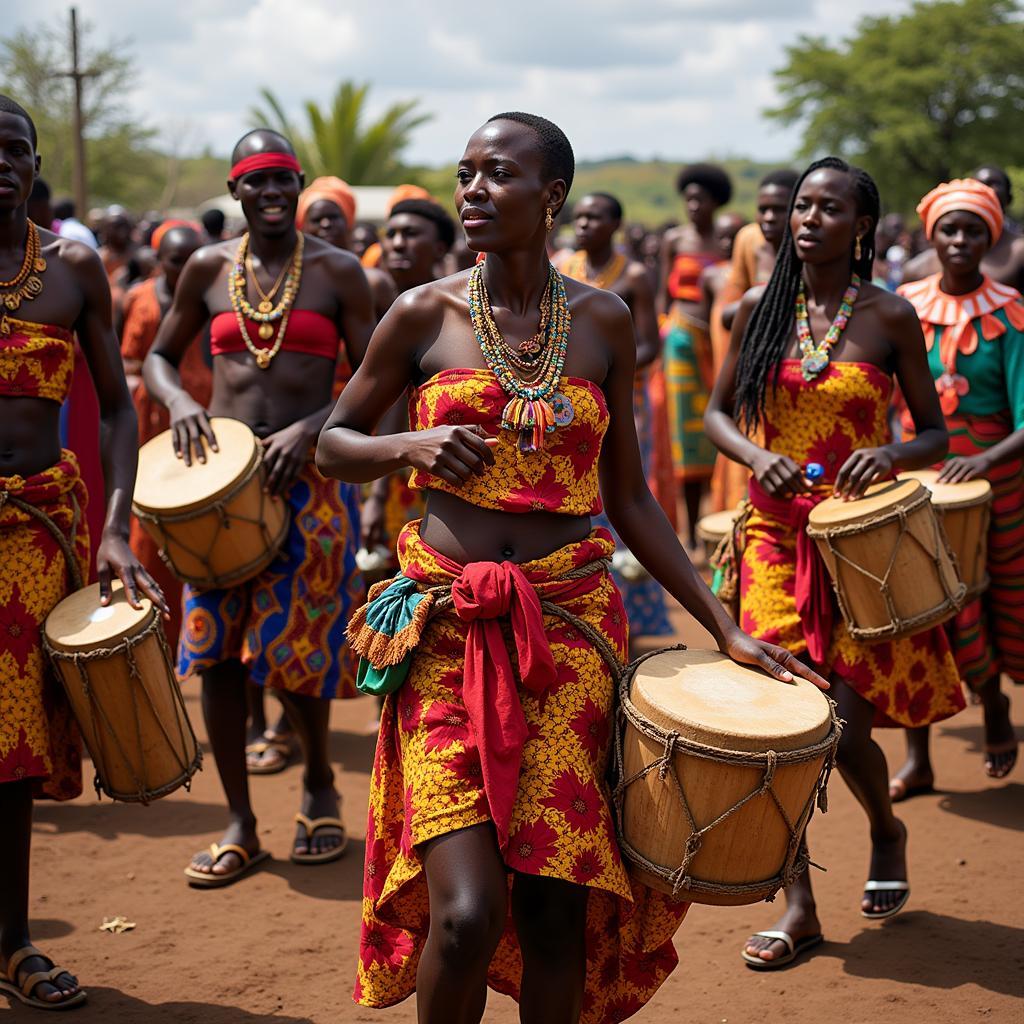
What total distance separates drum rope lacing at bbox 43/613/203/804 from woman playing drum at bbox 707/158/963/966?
5.83 feet

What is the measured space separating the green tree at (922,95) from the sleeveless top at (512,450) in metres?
43.8

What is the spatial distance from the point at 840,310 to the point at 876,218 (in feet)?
1.21

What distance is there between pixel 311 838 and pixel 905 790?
2.45 metres

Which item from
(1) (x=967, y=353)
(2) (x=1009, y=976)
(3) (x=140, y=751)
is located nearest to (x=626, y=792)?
(3) (x=140, y=751)

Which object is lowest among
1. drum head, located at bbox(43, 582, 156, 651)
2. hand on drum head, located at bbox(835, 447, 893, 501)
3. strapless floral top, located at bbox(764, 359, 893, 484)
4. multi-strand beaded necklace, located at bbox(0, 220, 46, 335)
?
drum head, located at bbox(43, 582, 156, 651)

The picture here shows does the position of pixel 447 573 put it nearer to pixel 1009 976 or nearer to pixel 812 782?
pixel 812 782

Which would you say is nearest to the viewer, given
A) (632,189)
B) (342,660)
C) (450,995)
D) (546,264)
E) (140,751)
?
(450,995)

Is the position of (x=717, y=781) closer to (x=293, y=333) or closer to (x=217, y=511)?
(x=217, y=511)

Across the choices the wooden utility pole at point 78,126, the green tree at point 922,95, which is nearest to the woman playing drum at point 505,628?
the wooden utility pole at point 78,126

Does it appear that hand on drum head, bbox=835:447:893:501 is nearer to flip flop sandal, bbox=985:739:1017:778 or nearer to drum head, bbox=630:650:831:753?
drum head, bbox=630:650:831:753

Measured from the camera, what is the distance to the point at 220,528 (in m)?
5.12

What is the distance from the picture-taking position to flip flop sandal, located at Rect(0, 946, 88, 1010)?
425 cm

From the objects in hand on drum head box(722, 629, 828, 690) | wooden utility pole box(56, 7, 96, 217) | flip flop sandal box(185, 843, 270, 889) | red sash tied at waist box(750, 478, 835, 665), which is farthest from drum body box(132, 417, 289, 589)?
wooden utility pole box(56, 7, 96, 217)

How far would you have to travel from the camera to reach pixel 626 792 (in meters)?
3.31
